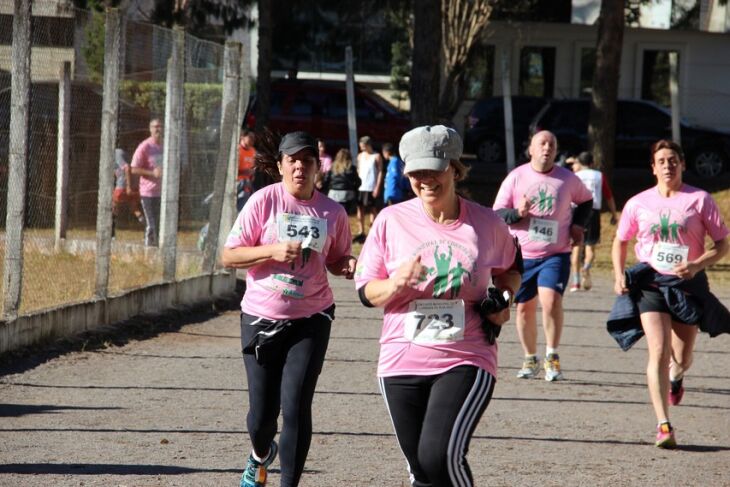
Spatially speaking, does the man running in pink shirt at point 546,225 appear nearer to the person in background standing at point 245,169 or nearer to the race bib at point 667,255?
the race bib at point 667,255

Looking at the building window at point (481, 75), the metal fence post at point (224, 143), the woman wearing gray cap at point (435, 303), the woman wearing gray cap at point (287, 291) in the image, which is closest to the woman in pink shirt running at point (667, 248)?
the woman wearing gray cap at point (287, 291)

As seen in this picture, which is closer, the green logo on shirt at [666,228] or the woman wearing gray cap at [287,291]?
Result: the woman wearing gray cap at [287,291]

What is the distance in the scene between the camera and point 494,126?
3106cm

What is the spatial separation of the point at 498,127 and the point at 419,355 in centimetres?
2635

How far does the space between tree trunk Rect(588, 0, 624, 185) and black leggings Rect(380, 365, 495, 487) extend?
20321 millimetres

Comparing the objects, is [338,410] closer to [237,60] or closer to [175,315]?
[175,315]

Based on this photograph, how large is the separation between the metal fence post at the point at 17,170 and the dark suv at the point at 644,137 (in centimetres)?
2090

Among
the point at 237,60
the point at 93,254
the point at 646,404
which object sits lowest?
the point at 646,404

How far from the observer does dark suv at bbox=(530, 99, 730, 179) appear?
3009cm

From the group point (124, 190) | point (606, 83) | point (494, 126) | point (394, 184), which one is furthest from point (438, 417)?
point (494, 126)

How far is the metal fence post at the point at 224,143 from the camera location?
14773mm

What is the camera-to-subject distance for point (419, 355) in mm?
5047

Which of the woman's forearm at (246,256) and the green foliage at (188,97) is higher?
the green foliage at (188,97)

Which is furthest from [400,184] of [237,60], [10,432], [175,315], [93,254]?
[10,432]
